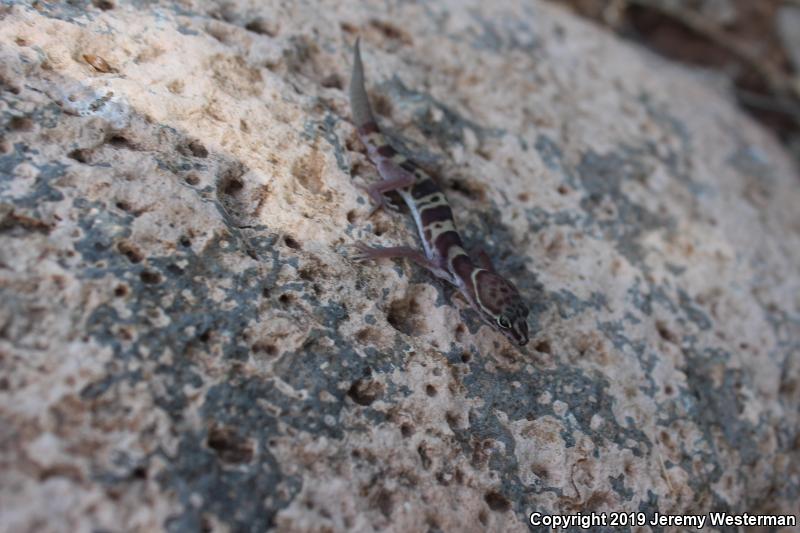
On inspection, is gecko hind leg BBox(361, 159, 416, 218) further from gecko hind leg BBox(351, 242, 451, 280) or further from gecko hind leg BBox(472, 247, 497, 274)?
gecko hind leg BBox(472, 247, 497, 274)

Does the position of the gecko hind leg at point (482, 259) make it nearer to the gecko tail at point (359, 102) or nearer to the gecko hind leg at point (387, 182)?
the gecko hind leg at point (387, 182)

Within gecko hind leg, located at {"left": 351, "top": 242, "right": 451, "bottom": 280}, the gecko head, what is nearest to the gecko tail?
gecko hind leg, located at {"left": 351, "top": 242, "right": 451, "bottom": 280}

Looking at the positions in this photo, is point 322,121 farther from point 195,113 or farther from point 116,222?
point 116,222

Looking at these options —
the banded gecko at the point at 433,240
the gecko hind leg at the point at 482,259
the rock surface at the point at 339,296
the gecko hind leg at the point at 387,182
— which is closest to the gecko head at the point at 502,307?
the banded gecko at the point at 433,240

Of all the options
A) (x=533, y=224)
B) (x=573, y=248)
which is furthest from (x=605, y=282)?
(x=533, y=224)

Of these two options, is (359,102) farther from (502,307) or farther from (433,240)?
(502,307)

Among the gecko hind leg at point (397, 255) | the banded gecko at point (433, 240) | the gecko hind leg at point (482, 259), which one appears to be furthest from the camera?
the gecko hind leg at point (482, 259)

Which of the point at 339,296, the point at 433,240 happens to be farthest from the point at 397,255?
the point at 339,296
